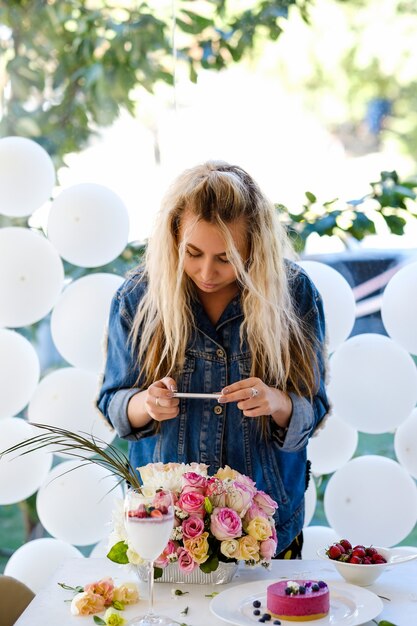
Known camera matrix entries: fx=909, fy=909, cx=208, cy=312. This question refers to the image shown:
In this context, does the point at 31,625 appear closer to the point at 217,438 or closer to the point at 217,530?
the point at 217,530

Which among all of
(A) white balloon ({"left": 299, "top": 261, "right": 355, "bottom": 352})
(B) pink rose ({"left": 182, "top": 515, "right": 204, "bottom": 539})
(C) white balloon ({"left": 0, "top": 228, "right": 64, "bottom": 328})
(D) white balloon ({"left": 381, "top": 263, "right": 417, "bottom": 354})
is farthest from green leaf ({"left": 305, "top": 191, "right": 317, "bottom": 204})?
(B) pink rose ({"left": 182, "top": 515, "right": 204, "bottom": 539})

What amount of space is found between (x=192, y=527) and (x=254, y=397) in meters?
0.33

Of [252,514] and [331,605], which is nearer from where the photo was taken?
[331,605]

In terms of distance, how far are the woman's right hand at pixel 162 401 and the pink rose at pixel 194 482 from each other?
22 centimetres

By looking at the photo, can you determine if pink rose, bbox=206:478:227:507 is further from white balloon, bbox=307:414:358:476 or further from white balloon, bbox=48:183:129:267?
white balloon, bbox=48:183:129:267

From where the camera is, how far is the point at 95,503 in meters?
2.78

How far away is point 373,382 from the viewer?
8.74 feet

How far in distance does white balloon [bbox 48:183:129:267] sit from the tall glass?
57.6 inches

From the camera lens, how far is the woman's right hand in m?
1.83

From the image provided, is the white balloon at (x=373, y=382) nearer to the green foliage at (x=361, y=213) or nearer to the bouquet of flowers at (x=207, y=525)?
the green foliage at (x=361, y=213)

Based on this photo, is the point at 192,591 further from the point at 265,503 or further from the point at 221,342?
the point at 221,342

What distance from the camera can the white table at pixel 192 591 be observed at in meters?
1.50

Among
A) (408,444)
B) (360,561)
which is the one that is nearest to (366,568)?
(360,561)

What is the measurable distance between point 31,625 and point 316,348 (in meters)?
0.92
